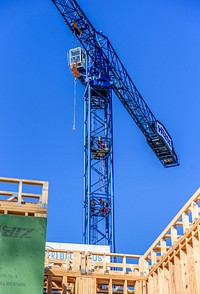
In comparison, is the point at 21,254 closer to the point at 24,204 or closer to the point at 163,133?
the point at 24,204

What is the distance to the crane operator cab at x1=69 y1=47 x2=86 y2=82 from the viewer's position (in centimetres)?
5319

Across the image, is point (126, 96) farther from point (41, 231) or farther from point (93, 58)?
point (41, 231)

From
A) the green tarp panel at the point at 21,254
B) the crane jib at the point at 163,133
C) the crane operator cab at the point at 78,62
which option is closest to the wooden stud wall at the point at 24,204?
the green tarp panel at the point at 21,254

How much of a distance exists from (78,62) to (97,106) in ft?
14.7

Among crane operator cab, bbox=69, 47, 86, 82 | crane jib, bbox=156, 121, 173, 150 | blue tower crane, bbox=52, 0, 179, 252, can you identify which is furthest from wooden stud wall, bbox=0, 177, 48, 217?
crane jib, bbox=156, 121, 173, 150

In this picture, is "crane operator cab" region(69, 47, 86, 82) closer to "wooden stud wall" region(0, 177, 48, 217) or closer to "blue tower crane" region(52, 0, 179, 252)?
"blue tower crane" region(52, 0, 179, 252)

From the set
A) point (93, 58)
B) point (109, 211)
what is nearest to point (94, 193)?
point (109, 211)

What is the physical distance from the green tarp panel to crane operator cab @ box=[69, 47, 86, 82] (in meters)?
36.2

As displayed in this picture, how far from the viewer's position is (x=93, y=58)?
52.4m

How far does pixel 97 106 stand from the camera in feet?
176

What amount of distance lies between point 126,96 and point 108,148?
7.17 m

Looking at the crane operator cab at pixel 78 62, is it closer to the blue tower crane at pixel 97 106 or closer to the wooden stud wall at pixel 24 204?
the blue tower crane at pixel 97 106

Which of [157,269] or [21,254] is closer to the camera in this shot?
[21,254]

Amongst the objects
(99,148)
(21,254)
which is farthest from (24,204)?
(99,148)
